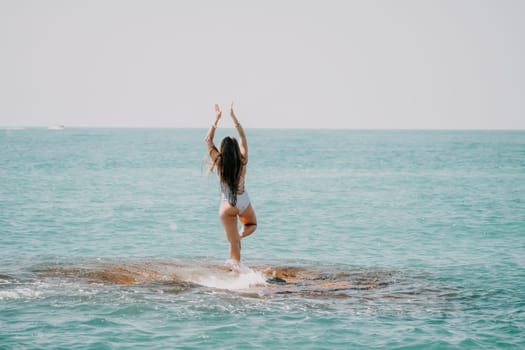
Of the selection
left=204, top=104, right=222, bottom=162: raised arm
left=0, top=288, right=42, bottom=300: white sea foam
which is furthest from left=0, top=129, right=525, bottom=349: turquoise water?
left=204, top=104, right=222, bottom=162: raised arm

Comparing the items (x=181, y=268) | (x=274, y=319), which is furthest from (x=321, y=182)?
(x=274, y=319)

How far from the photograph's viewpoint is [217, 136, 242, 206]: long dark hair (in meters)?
10.8

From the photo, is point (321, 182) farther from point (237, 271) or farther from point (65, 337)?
point (65, 337)

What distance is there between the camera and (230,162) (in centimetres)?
1090

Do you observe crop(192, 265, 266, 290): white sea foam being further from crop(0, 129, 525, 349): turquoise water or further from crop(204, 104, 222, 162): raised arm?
crop(204, 104, 222, 162): raised arm

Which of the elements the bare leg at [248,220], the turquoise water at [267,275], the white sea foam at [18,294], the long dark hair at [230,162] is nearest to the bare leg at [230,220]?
the bare leg at [248,220]

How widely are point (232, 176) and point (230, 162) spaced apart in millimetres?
237

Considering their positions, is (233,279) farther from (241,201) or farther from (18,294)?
(18,294)

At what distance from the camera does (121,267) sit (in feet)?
42.4

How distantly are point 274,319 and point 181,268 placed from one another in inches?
156

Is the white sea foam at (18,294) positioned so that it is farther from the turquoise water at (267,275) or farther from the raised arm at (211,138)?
the raised arm at (211,138)

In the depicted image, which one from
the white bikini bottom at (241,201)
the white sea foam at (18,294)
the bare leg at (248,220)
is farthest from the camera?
the bare leg at (248,220)

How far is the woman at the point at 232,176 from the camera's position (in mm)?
10805

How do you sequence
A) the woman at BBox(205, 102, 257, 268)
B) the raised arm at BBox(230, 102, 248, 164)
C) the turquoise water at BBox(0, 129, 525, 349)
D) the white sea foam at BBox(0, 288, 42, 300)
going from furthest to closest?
the woman at BBox(205, 102, 257, 268) → the raised arm at BBox(230, 102, 248, 164) → the white sea foam at BBox(0, 288, 42, 300) → the turquoise water at BBox(0, 129, 525, 349)
